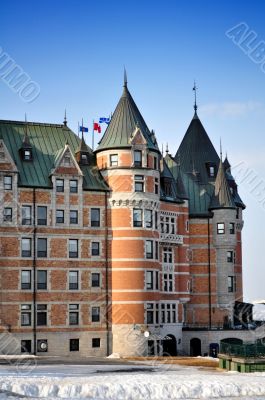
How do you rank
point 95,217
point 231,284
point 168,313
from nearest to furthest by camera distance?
point 95,217 < point 168,313 < point 231,284

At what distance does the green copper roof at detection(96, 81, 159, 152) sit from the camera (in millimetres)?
73812

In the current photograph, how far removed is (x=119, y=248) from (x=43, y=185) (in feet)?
27.5

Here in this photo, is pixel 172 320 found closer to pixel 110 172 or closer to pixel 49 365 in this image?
pixel 110 172

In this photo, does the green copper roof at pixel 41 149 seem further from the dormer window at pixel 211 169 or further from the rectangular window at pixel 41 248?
the dormer window at pixel 211 169

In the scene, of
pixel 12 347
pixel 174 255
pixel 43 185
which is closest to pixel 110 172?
pixel 43 185

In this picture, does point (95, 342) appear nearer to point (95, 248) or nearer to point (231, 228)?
point (95, 248)

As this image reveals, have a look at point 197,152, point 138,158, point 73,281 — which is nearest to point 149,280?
point 73,281

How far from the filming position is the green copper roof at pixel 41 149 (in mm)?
71938

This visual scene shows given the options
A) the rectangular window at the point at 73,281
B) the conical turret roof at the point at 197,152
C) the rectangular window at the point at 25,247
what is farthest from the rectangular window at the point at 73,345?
the conical turret roof at the point at 197,152

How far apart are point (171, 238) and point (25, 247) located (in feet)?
47.3

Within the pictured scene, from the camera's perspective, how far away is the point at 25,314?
69938mm

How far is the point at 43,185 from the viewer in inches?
2813

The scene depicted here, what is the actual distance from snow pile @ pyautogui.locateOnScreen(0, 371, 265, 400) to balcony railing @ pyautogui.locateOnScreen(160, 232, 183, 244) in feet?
93.2

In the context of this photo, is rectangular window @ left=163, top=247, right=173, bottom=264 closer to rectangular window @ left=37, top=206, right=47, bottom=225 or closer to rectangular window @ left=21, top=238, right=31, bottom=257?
rectangular window @ left=37, top=206, right=47, bottom=225
